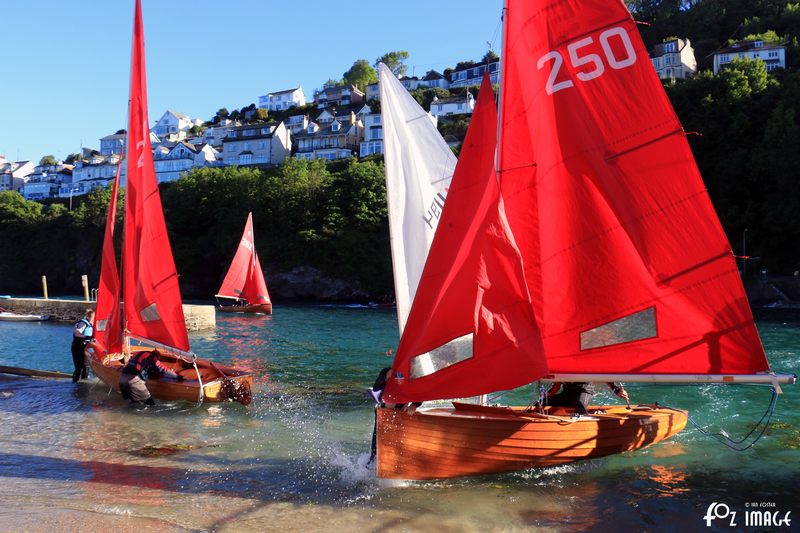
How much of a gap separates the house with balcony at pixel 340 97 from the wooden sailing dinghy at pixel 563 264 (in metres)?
138

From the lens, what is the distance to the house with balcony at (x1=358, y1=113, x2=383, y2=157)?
107 m

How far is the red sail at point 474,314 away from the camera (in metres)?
8.48

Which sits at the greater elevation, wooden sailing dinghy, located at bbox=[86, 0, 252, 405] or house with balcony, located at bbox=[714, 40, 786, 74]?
house with balcony, located at bbox=[714, 40, 786, 74]

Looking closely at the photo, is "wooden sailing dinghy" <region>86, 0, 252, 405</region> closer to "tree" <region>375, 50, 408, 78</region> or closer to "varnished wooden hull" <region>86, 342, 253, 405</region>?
"varnished wooden hull" <region>86, 342, 253, 405</region>

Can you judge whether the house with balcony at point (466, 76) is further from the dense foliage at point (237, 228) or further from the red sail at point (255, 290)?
the red sail at point (255, 290)

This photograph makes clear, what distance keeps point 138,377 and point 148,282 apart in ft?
7.65

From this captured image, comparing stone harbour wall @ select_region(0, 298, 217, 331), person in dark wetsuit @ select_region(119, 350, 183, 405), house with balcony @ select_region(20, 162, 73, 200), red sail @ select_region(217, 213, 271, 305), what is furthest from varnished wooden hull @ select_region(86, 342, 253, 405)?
house with balcony @ select_region(20, 162, 73, 200)

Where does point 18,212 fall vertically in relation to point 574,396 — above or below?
above

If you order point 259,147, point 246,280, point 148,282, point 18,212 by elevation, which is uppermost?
point 259,147

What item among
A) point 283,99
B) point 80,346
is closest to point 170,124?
point 283,99

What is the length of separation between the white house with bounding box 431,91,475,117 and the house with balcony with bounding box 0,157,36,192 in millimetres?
104551

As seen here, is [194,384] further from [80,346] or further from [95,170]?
[95,170]

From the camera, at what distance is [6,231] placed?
325ft

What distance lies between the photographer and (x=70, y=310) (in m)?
38.8
